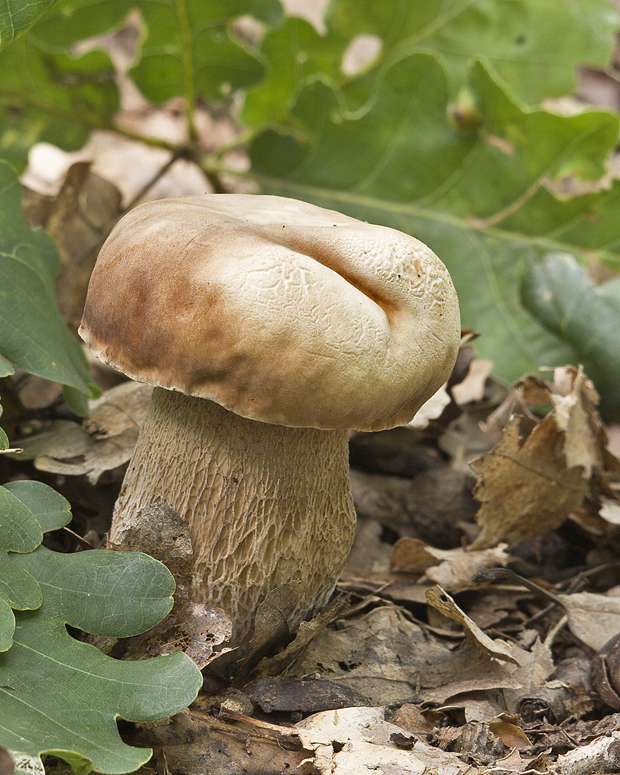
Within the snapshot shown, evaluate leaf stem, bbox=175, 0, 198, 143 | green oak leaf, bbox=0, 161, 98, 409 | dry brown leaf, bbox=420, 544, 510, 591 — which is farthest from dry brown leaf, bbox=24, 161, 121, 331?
dry brown leaf, bbox=420, 544, 510, 591

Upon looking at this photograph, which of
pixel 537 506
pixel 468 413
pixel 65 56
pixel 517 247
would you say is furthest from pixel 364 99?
pixel 537 506

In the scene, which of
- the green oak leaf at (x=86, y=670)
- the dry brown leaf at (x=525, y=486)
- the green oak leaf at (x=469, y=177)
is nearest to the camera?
the green oak leaf at (x=86, y=670)

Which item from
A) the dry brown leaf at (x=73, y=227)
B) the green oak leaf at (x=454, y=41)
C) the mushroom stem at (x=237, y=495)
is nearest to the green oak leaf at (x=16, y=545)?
the mushroom stem at (x=237, y=495)

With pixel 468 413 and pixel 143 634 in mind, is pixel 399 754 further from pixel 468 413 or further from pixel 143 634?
pixel 468 413

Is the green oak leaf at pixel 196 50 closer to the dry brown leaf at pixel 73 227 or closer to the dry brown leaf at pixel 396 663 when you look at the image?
the dry brown leaf at pixel 73 227

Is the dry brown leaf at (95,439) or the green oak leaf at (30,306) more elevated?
the green oak leaf at (30,306)
